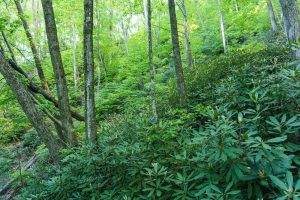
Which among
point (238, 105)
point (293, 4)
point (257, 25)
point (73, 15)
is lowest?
point (238, 105)

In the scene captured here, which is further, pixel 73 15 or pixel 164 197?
pixel 73 15

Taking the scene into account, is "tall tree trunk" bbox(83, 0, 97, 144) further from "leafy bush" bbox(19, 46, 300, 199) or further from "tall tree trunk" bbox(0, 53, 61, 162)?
"tall tree trunk" bbox(0, 53, 61, 162)

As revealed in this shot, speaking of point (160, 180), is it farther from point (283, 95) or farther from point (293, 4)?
point (293, 4)

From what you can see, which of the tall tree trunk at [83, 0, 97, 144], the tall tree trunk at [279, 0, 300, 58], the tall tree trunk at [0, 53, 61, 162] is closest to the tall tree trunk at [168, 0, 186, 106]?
the tall tree trunk at [83, 0, 97, 144]

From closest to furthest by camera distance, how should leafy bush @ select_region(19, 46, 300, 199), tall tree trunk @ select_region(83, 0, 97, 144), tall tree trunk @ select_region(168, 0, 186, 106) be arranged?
leafy bush @ select_region(19, 46, 300, 199) → tall tree trunk @ select_region(83, 0, 97, 144) → tall tree trunk @ select_region(168, 0, 186, 106)

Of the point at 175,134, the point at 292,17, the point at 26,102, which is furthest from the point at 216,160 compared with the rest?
the point at 292,17

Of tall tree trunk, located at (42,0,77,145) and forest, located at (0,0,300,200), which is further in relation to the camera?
tall tree trunk, located at (42,0,77,145)

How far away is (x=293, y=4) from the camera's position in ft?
20.4

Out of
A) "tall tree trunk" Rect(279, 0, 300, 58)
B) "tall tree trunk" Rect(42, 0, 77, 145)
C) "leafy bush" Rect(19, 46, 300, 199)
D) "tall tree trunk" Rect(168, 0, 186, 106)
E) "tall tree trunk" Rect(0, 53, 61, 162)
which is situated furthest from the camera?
"tall tree trunk" Rect(168, 0, 186, 106)

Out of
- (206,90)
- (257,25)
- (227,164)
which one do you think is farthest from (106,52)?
(227,164)

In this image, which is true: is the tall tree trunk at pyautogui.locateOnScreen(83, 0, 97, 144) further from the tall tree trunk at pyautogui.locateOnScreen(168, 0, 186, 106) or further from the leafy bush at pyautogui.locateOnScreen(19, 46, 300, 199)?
the tall tree trunk at pyautogui.locateOnScreen(168, 0, 186, 106)

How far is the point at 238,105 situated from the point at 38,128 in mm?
→ 3980

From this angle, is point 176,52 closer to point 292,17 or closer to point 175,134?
point 292,17

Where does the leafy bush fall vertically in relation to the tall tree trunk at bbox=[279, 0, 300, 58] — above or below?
below
